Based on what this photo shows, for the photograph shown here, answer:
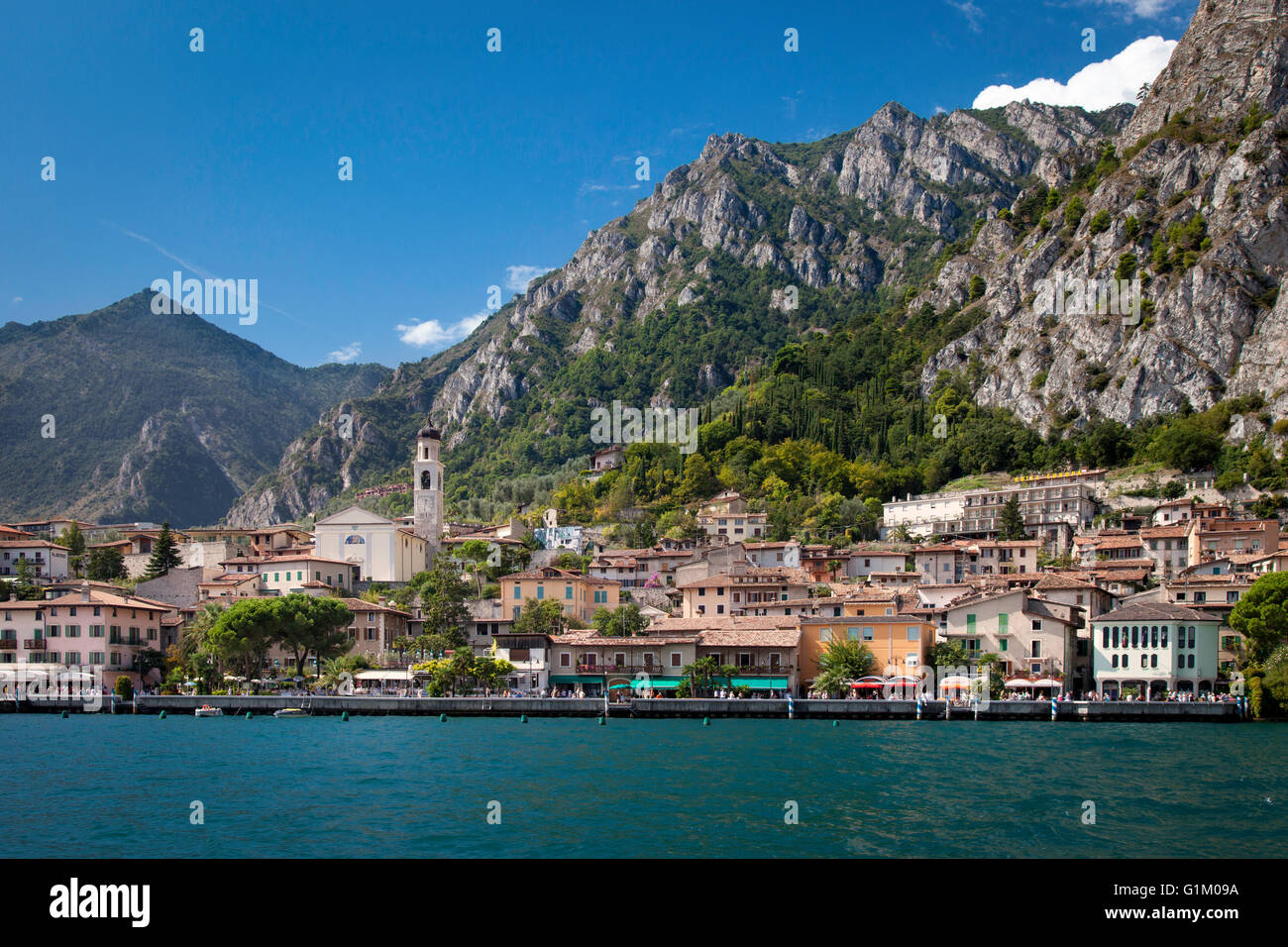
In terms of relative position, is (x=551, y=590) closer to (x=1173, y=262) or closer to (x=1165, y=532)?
(x=1165, y=532)

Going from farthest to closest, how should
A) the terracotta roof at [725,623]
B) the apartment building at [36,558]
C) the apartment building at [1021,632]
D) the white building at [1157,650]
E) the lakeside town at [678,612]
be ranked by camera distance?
1. the apartment building at [36,558]
2. the terracotta roof at [725,623]
3. the apartment building at [1021,632]
4. the lakeside town at [678,612]
5. the white building at [1157,650]

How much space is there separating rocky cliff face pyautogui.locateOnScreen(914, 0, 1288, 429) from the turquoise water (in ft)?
244

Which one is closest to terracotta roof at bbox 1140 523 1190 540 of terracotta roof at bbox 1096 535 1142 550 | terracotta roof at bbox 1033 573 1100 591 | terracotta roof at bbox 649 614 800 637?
terracotta roof at bbox 1096 535 1142 550

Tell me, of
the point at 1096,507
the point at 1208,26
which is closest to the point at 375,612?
the point at 1096,507

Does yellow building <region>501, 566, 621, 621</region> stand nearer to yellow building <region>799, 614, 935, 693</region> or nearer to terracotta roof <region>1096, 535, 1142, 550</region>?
yellow building <region>799, 614, 935, 693</region>

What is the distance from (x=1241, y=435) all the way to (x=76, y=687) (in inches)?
3716

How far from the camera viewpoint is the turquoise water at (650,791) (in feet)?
75.8

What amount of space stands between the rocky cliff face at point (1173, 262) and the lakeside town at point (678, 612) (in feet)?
71.7

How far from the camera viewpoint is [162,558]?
91.1 meters

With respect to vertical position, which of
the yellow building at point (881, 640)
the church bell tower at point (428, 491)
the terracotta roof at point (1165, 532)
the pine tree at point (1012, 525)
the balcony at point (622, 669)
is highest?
the church bell tower at point (428, 491)

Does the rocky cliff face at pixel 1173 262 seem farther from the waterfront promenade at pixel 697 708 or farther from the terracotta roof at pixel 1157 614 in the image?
the waterfront promenade at pixel 697 708

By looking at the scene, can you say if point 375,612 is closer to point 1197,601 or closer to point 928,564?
point 928,564

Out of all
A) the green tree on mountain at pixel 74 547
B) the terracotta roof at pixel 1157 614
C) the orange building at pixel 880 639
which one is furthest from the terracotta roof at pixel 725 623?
the green tree on mountain at pixel 74 547

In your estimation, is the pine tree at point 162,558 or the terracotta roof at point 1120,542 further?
the pine tree at point 162,558
